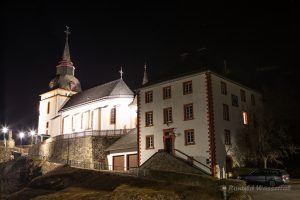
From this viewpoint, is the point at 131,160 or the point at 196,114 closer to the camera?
the point at 196,114

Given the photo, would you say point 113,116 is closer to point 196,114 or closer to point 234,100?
point 234,100

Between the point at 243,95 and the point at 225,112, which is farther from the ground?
the point at 243,95

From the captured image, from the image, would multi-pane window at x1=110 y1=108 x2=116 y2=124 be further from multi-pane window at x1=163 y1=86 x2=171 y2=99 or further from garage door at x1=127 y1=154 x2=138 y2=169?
multi-pane window at x1=163 y1=86 x2=171 y2=99

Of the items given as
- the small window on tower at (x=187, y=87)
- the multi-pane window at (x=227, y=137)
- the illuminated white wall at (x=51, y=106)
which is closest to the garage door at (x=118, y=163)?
the small window on tower at (x=187, y=87)

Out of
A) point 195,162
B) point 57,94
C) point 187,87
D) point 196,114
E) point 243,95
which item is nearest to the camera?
point 195,162

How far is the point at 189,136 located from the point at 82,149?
21748 millimetres

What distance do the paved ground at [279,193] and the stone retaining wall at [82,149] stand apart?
90.8 feet

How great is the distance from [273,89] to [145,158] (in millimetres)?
18058

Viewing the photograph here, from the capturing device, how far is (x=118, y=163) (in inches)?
1858

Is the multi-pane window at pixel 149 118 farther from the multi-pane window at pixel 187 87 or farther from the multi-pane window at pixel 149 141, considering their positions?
the multi-pane window at pixel 187 87

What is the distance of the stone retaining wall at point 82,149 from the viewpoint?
166 feet

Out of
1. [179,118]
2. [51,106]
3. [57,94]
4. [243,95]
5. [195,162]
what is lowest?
[195,162]

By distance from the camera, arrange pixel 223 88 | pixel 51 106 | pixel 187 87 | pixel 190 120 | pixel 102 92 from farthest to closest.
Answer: pixel 51 106 < pixel 102 92 < pixel 223 88 < pixel 187 87 < pixel 190 120

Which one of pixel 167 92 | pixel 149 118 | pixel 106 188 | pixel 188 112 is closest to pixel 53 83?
pixel 149 118
